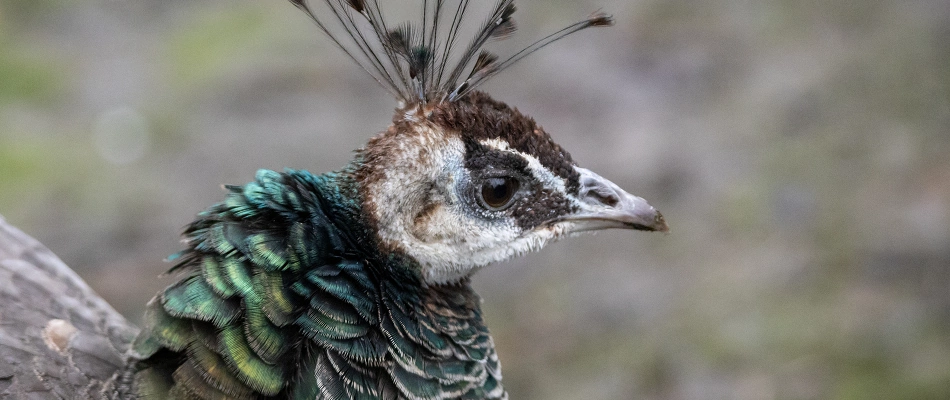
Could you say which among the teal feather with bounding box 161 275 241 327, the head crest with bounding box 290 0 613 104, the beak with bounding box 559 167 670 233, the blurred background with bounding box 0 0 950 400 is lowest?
the teal feather with bounding box 161 275 241 327

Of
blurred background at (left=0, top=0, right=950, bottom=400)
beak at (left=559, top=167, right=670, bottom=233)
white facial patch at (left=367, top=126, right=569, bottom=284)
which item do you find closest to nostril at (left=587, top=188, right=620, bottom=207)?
beak at (left=559, top=167, right=670, bottom=233)

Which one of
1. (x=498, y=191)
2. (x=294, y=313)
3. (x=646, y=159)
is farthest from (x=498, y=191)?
(x=646, y=159)

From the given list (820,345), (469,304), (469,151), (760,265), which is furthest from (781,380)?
(469,151)

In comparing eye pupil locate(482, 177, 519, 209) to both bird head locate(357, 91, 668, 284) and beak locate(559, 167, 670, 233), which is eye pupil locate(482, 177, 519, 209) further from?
beak locate(559, 167, 670, 233)

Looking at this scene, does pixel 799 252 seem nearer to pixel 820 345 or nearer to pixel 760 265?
pixel 760 265

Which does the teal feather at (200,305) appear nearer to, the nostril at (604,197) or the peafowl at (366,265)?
the peafowl at (366,265)

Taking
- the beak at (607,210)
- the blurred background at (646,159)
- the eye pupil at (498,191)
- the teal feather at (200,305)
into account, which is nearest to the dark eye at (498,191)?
the eye pupil at (498,191)

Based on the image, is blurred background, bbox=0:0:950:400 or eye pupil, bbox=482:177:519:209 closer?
eye pupil, bbox=482:177:519:209
